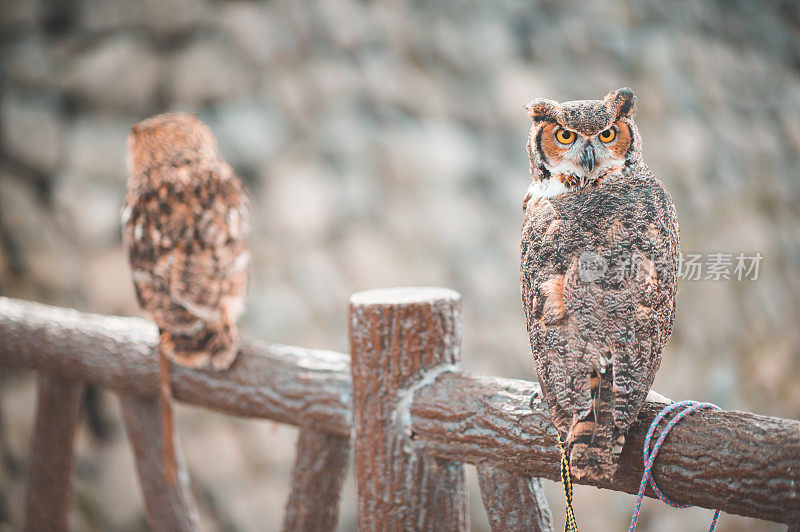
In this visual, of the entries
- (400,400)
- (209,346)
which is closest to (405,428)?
(400,400)

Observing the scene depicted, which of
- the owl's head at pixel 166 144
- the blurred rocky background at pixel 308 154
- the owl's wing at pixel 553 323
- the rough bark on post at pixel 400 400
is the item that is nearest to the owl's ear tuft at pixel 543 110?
the owl's wing at pixel 553 323

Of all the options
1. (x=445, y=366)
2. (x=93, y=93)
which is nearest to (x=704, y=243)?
(x=445, y=366)

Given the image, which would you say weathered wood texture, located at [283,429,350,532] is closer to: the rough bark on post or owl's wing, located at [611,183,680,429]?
the rough bark on post

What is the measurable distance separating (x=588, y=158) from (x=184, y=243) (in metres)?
0.92

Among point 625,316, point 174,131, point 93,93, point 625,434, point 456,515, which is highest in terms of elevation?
point 93,93

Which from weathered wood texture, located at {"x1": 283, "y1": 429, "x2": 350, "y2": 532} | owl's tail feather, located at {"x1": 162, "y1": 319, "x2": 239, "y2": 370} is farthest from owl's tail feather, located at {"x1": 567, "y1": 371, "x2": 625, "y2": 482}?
owl's tail feather, located at {"x1": 162, "y1": 319, "x2": 239, "y2": 370}

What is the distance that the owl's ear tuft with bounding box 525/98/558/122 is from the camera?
36.2 inches

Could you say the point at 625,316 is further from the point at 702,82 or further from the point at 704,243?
the point at 702,82

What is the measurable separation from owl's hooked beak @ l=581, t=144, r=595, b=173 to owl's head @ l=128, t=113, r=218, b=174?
944 millimetres

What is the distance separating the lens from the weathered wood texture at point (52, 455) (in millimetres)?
1759

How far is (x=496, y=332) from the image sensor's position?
2688mm

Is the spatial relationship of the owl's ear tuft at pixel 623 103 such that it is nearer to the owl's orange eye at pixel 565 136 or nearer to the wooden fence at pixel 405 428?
the owl's orange eye at pixel 565 136

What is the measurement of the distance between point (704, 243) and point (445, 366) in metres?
2.20

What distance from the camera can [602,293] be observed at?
82 cm
